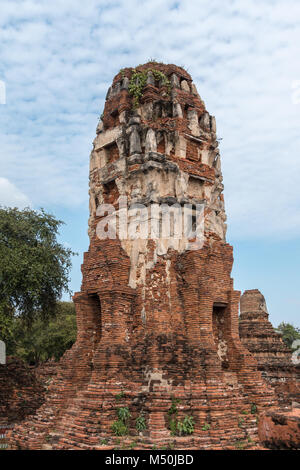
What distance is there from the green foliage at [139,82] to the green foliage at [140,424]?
7.57m

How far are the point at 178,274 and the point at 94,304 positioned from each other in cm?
225

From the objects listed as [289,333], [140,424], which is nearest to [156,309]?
[140,424]

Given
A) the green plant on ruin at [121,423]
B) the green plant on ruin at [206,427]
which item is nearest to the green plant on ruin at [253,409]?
the green plant on ruin at [206,427]

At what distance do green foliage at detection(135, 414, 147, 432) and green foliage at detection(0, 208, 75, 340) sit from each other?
28.3 ft

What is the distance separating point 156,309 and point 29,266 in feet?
27.3

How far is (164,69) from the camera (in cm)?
1159

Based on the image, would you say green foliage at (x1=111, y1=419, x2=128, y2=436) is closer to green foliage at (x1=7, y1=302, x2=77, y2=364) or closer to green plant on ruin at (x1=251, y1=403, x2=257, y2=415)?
green plant on ruin at (x1=251, y1=403, x2=257, y2=415)

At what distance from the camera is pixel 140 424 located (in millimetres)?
7863

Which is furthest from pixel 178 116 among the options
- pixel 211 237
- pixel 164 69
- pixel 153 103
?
pixel 211 237

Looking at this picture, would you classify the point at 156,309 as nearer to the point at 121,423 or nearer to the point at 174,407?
the point at 174,407

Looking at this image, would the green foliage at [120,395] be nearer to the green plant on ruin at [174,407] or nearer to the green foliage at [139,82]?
the green plant on ruin at [174,407]

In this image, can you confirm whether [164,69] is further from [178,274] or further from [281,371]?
[281,371]

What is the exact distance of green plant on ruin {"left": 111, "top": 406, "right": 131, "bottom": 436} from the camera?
25.4 feet
